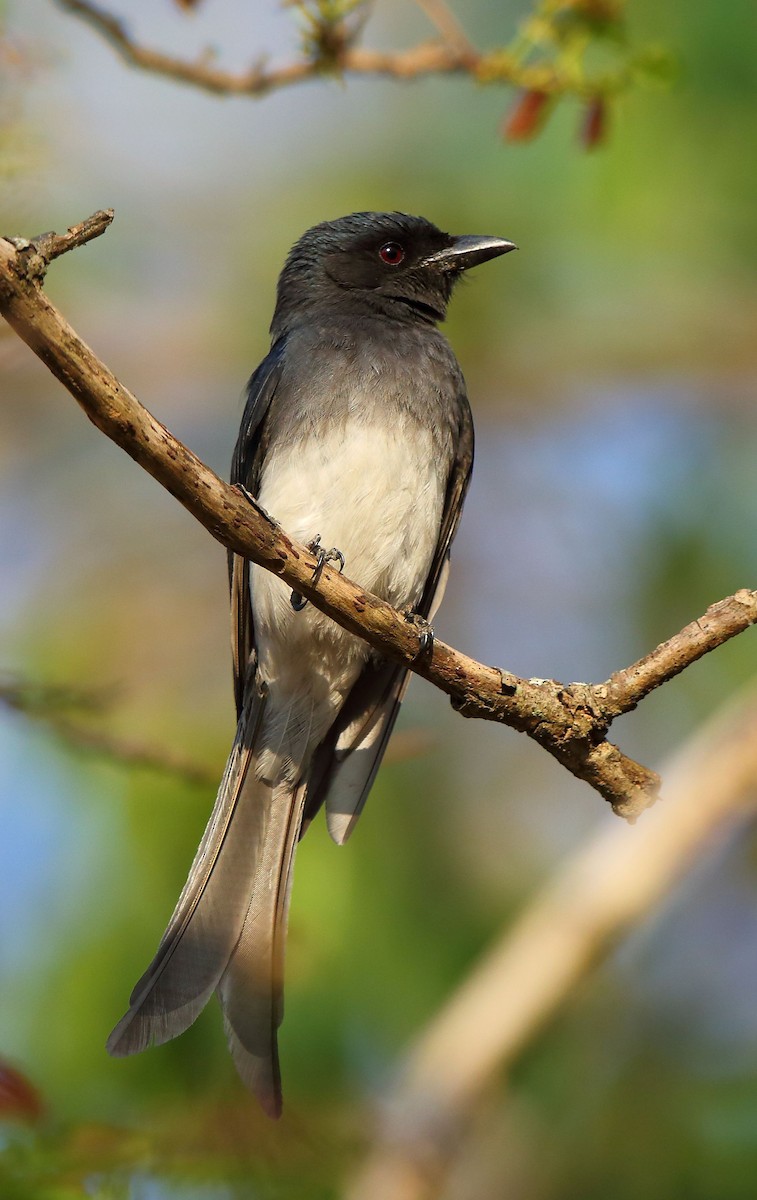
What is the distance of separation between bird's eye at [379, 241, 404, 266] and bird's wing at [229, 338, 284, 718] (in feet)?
1.84

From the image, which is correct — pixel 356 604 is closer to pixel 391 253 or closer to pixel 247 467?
pixel 247 467

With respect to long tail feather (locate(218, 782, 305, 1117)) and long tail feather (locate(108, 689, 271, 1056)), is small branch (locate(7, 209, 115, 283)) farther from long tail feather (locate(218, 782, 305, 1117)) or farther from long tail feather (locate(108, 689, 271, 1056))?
long tail feather (locate(218, 782, 305, 1117))

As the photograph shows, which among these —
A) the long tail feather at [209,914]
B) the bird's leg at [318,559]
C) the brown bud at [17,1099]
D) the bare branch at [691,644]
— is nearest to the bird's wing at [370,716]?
the long tail feather at [209,914]

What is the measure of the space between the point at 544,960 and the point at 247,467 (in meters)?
1.72

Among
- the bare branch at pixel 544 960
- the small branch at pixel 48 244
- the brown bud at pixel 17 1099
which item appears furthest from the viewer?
the bare branch at pixel 544 960

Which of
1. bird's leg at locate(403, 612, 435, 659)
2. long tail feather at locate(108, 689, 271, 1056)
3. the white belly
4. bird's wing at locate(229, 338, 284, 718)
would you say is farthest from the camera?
bird's wing at locate(229, 338, 284, 718)

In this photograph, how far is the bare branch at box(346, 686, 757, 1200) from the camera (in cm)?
325

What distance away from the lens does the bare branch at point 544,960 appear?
128 inches

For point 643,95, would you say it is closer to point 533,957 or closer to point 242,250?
point 242,250

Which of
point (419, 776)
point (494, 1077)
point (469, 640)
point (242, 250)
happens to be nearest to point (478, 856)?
point (419, 776)

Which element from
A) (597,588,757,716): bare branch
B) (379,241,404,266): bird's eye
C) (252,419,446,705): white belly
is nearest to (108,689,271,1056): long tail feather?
(252,419,446,705): white belly

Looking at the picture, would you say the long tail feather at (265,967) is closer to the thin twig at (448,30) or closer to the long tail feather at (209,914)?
the long tail feather at (209,914)

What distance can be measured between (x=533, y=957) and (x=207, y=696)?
96.1 inches

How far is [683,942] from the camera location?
6020 mm
